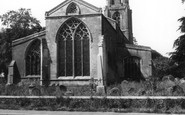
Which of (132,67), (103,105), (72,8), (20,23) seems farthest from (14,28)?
(103,105)

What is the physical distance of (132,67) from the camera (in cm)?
3048

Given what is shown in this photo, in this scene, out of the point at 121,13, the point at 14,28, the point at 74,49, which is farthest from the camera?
the point at 121,13

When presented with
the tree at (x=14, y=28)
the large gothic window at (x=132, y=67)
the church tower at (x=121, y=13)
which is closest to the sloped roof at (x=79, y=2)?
the large gothic window at (x=132, y=67)

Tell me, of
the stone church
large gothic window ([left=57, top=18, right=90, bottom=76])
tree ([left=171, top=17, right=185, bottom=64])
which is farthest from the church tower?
tree ([left=171, top=17, right=185, bottom=64])

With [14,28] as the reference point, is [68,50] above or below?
below

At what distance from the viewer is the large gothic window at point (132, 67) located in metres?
30.2

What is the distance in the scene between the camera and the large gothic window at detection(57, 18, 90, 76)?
25.5 meters

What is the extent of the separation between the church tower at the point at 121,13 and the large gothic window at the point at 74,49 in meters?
21.3

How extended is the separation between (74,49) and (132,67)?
867 centimetres

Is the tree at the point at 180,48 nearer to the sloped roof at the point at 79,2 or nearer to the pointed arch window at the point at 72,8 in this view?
the sloped roof at the point at 79,2

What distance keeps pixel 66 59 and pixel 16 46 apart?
7.29 meters

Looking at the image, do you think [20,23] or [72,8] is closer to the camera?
[72,8]

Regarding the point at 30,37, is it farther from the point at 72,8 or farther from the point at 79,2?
the point at 79,2

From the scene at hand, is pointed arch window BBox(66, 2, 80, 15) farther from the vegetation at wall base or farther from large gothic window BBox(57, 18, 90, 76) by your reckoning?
the vegetation at wall base
